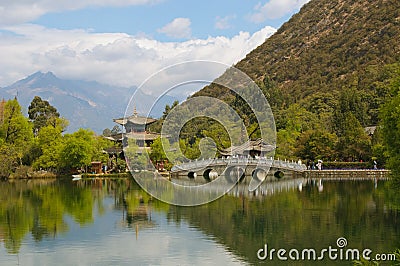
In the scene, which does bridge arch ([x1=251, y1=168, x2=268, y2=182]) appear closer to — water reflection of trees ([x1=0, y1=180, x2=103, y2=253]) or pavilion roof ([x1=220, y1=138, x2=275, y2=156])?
pavilion roof ([x1=220, y1=138, x2=275, y2=156])

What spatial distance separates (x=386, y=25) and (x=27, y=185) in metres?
50.1

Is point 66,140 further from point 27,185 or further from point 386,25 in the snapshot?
point 386,25

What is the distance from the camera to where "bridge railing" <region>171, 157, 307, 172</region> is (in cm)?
3553

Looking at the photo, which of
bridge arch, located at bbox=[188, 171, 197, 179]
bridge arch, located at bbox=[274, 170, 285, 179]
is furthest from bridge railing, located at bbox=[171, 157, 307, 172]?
bridge arch, located at bbox=[274, 170, 285, 179]

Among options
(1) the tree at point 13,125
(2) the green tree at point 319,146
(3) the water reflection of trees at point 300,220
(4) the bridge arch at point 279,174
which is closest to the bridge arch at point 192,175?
(4) the bridge arch at point 279,174

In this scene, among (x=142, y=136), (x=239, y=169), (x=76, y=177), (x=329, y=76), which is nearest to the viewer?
(x=239, y=169)

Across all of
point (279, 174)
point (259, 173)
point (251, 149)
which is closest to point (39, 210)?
point (259, 173)

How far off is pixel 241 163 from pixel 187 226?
17535mm

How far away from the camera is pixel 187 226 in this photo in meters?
18.0

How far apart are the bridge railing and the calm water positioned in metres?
7.97

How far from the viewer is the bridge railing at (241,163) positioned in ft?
117

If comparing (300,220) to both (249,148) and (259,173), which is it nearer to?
(259,173)

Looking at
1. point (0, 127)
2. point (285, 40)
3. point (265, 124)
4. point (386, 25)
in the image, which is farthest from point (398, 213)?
point (285, 40)

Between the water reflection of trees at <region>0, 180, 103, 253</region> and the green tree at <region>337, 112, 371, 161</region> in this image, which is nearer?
the water reflection of trees at <region>0, 180, 103, 253</region>
